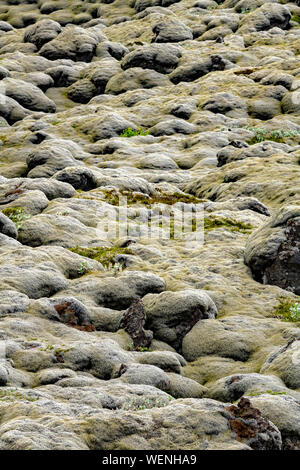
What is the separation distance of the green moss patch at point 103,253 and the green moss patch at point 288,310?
7600 millimetres

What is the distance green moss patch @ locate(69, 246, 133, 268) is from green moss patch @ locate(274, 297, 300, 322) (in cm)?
760

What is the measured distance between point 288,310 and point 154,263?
22.3 ft

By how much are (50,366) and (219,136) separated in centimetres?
3586

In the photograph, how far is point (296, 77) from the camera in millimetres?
56031

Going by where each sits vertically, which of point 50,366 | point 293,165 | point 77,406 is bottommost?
point 293,165

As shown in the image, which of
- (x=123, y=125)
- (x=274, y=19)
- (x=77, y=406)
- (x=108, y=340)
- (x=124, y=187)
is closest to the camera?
(x=77, y=406)

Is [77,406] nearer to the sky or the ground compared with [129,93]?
nearer to the sky

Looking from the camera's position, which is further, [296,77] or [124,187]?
[296,77]

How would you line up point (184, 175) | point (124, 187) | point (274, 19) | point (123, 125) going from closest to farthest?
1. point (124, 187)
2. point (184, 175)
3. point (123, 125)
4. point (274, 19)

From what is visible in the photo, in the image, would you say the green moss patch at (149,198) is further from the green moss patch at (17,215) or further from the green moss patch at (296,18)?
the green moss patch at (296,18)

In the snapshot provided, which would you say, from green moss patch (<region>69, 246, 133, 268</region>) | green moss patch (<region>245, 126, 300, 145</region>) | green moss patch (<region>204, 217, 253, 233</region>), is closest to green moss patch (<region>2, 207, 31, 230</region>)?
green moss patch (<region>69, 246, 133, 268</region>)

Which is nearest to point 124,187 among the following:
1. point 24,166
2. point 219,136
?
point 24,166

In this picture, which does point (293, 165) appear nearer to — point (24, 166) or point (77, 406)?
point (24, 166)

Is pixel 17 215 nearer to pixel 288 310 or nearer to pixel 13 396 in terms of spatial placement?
pixel 288 310
